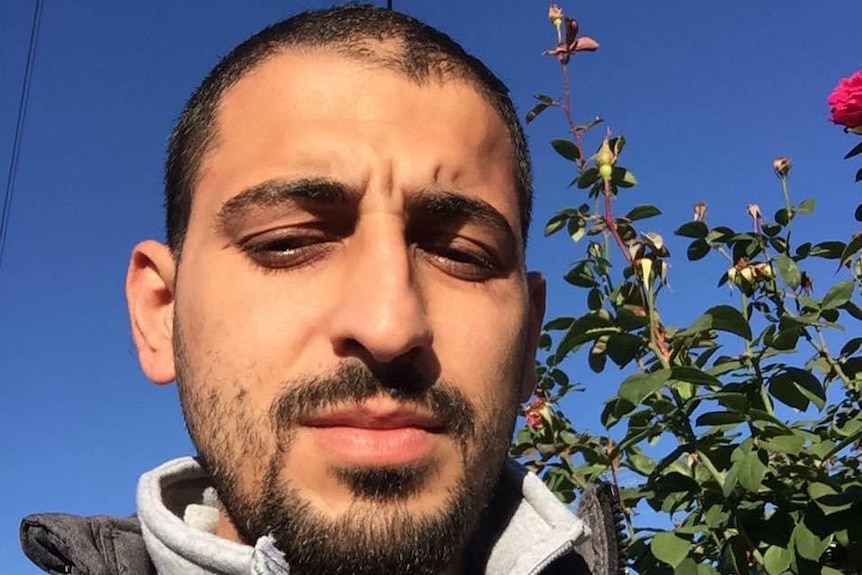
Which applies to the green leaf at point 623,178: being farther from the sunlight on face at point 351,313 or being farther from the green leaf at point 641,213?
the sunlight on face at point 351,313

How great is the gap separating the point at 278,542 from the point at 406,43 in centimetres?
80

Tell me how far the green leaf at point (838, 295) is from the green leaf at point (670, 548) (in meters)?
0.54

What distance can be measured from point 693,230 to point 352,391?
119cm

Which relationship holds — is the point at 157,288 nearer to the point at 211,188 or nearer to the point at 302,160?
the point at 211,188

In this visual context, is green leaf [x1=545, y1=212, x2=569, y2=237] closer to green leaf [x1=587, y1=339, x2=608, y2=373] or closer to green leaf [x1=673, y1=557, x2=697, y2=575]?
green leaf [x1=587, y1=339, x2=608, y2=373]

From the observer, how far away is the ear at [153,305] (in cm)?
155

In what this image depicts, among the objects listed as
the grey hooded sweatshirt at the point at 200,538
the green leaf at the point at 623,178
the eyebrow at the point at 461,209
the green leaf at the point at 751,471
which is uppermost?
the green leaf at the point at 623,178

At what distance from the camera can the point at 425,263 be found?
1.43 m

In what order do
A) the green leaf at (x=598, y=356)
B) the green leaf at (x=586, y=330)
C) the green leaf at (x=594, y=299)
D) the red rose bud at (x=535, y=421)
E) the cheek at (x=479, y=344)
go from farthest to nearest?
the red rose bud at (x=535, y=421)
the green leaf at (x=594, y=299)
the green leaf at (x=598, y=356)
the green leaf at (x=586, y=330)
the cheek at (x=479, y=344)

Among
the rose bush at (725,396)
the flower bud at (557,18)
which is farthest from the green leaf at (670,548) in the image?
the flower bud at (557,18)

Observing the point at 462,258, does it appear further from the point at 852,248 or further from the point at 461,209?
the point at 852,248

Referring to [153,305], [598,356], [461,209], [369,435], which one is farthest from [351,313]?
[598,356]

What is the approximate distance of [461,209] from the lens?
147cm

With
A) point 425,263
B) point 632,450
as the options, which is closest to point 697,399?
point 632,450
